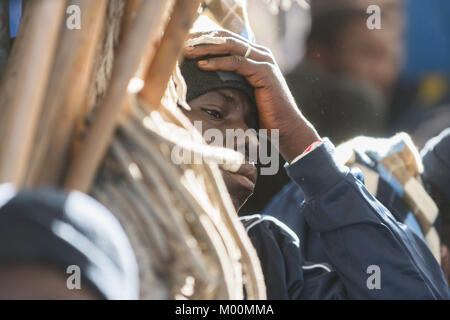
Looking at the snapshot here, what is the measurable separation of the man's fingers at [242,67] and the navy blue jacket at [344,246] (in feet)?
0.57

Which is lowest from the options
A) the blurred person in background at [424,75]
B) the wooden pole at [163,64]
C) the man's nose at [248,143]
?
the wooden pole at [163,64]

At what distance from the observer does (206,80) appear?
107 centimetres

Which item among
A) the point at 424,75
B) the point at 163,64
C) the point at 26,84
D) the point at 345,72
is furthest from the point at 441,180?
the point at 26,84

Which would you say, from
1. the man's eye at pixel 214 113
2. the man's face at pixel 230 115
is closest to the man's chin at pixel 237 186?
the man's face at pixel 230 115

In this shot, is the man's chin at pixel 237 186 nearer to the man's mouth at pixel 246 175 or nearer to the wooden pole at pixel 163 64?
the man's mouth at pixel 246 175

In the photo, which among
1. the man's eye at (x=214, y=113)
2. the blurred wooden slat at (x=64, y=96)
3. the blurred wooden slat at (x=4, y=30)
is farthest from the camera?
the man's eye at (x=214, y=113)

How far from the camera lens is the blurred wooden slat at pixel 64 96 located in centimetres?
45

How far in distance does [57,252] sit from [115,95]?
0.18 metres

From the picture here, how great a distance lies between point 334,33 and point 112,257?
5.24 ft

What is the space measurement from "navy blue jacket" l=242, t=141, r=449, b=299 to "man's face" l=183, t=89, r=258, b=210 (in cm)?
9

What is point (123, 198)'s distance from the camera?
0.47m

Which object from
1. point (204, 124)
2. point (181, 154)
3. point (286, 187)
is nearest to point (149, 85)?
point (181, 154)
